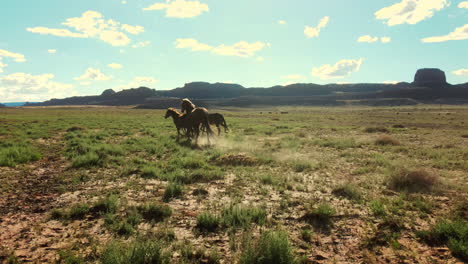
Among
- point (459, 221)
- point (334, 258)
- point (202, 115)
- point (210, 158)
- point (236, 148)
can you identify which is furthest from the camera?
point (202, 115)

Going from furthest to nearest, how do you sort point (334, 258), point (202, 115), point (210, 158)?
point (202, 115)
point (210, 158)
point (334, 258)

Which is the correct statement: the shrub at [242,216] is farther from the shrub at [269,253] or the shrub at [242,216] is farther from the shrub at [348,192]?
the shrub at [348,192]

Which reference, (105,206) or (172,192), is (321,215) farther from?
(105,206)

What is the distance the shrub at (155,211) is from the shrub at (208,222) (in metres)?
0.89

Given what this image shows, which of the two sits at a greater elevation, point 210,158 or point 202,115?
point 202,115

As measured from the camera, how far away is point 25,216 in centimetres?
546

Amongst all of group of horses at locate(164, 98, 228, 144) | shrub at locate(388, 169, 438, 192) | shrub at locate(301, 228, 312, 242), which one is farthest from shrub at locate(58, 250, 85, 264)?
group of horses at locate(164, 98, 228, 144)

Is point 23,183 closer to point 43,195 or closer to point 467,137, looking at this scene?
point 43,195

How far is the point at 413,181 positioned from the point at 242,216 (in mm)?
5980

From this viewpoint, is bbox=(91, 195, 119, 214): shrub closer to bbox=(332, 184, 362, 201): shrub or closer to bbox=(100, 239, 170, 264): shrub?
bbox=(100, 239, 170, 264): shrub

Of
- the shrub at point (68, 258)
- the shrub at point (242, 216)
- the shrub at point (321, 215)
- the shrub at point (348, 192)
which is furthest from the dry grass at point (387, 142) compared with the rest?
the shrub at point (68, 258)

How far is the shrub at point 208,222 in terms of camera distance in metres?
5.09

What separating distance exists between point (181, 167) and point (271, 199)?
→ 4.52m

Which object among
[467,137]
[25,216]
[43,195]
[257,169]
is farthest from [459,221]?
[467,137]
